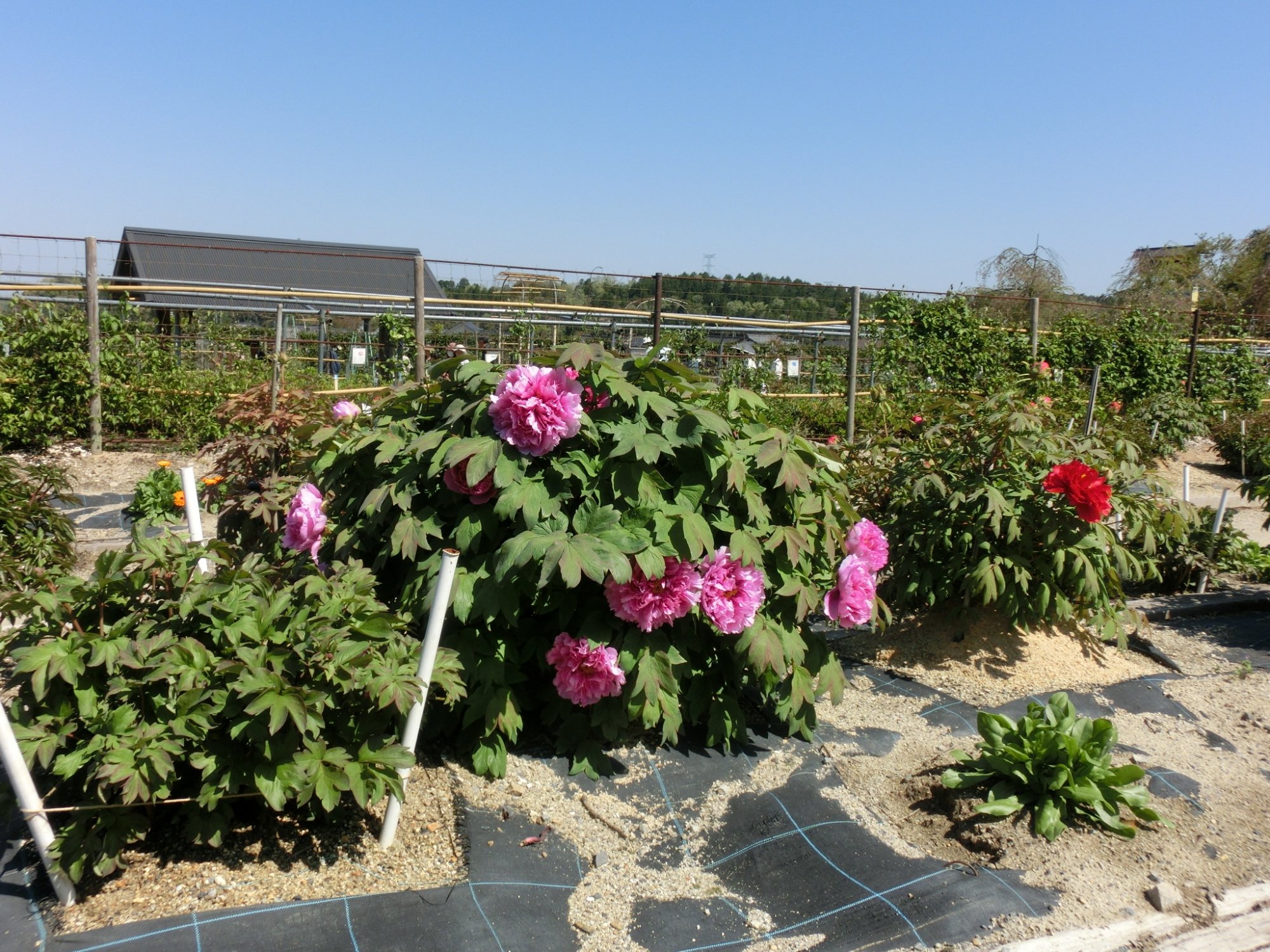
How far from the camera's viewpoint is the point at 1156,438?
1126cm

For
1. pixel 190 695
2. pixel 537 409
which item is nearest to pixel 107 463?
pixel 537 409

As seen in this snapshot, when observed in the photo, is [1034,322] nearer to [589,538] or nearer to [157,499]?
[157,499]

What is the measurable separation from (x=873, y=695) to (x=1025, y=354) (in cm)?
786

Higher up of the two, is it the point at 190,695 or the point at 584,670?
the point at 190,695

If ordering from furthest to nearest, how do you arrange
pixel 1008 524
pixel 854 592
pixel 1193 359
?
pixel 1193 359
pixel 1008 524
pixel 854 592

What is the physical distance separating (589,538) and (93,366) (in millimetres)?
7846

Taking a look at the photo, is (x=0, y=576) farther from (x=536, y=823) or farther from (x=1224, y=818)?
(x=1224, y=818)

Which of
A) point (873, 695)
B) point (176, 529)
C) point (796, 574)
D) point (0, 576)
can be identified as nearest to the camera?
point (0, 576)

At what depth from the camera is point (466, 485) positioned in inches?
110

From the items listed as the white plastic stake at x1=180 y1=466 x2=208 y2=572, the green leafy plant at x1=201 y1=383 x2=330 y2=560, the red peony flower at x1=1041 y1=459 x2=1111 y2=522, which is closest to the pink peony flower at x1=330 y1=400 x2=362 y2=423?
the green leafy plant at x1=201 y1=383 x2=330 y2=560

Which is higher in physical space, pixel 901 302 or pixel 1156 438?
pixel 901 302

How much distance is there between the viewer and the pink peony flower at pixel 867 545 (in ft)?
10.6

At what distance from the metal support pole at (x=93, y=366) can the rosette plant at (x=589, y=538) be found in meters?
6.75

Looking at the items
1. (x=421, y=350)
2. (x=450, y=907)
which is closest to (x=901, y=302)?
(x=421, y=350)
